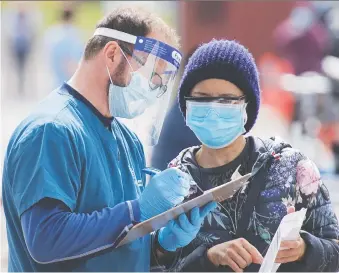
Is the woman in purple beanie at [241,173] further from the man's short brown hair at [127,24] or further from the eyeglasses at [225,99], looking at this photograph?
the man's short brown hair at [127,24]

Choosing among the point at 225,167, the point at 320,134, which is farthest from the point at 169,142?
the point at 320,134

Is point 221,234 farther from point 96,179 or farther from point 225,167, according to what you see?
point 96,179

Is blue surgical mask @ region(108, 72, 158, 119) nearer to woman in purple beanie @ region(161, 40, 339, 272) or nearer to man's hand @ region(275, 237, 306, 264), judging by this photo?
woman in purple beanie @ region(161, 40, 339, 272)

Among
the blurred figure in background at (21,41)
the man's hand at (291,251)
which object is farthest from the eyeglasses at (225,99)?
the blurred figure in background at (21,41)

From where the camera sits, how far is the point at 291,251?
263cm

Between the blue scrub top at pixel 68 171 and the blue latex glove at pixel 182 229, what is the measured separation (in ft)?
0.26

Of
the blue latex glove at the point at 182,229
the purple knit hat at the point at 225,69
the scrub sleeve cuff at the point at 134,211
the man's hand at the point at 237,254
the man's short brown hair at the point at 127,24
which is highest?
the man's short brown hair at the point at 127,24

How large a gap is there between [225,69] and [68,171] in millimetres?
694

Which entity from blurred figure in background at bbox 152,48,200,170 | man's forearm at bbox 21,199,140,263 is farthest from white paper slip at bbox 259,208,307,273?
blurred figure in background at bbox 152,48,200,170

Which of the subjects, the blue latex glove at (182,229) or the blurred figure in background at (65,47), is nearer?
the blue latex glove at (182,229)

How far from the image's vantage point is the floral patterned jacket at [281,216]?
2652 millimetres

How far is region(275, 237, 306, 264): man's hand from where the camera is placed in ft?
8.57

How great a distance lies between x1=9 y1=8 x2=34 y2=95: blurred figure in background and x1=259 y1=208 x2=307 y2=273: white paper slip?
1352 centimetres

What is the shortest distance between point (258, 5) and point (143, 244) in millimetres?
10441
